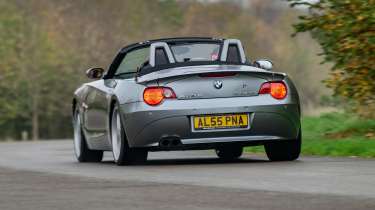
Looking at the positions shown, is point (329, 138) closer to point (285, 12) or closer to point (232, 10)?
point (232, 10)

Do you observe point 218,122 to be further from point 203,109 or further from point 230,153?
point 230,153

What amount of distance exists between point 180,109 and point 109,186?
2.96 meters

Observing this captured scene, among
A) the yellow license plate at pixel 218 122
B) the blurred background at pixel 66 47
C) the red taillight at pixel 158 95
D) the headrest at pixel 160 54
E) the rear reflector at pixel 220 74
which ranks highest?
the headrest at pixel 160 54

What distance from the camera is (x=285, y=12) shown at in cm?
15462

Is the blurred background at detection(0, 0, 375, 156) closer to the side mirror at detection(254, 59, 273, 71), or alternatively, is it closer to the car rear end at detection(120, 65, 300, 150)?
the side mirror at detection(254, 59, 273, 71)

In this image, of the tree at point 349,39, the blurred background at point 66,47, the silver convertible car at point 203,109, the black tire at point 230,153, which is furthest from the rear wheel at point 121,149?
the blurred background at point 66,47

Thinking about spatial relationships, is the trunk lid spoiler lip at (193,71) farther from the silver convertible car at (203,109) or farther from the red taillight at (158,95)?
the red taillight at (158,95)

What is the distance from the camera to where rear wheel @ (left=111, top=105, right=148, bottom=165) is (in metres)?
13.7

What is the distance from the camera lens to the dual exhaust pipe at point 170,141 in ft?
43.5

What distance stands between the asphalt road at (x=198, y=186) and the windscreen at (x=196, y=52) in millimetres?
1299

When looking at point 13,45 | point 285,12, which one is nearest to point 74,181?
point 13,45

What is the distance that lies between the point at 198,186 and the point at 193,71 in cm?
350

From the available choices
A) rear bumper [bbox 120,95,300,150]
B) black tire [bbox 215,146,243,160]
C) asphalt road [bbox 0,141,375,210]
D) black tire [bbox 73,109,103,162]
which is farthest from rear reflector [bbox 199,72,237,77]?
black tire [bbox 73,109,103,162]

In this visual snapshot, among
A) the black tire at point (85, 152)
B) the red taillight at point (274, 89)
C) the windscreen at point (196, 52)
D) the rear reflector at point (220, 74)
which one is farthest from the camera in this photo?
the black tire at point (85, 152)
